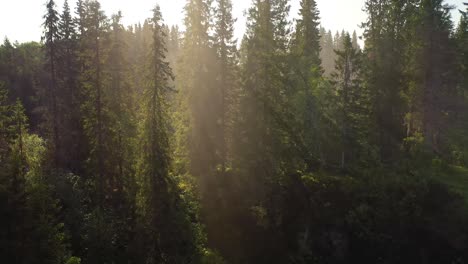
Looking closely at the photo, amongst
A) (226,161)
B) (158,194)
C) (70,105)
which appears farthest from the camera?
(70,105)

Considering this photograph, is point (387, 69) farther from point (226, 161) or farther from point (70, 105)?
point (70, 105)

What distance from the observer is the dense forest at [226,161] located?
21.6 meters

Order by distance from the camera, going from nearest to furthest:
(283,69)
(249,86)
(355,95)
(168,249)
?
(168,249) → (249,86) → (283,69) → (355,95)

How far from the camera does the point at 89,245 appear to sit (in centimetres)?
2155

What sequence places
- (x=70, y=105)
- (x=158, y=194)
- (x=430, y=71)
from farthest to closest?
(x=430, y=71) < (x=70, y=105) < (x=158, y=194)

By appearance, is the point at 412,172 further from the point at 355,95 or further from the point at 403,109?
the point at 403,109

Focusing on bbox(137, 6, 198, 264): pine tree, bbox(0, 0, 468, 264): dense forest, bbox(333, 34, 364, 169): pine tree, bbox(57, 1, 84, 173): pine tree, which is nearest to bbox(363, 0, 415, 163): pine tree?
bbox(0, 0, 468, 264): dense forest

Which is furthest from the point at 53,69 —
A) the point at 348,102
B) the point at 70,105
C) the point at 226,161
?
the point at 348,102

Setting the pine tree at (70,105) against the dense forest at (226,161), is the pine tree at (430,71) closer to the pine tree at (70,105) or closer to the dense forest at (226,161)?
the dense forest at (226,161)

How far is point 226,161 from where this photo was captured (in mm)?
31766

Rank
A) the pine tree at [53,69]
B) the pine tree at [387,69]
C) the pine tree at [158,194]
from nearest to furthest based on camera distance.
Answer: the pine tree at [158,194]
the pine tree at [53,69]
the pine tree at [387,69]

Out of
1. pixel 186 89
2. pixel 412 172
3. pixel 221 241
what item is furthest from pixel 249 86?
pixel 412 172

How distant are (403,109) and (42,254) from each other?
114 feet

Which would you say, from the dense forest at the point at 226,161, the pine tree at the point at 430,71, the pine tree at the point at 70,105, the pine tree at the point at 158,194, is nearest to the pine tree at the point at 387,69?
the dense forest at the point at 226,161
